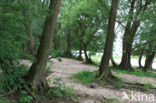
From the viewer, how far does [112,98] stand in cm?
494

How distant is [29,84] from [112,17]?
202 inches

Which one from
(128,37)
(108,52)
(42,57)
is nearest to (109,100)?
(42,57)

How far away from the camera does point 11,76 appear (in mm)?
3422

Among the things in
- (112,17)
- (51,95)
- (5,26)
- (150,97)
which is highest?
(112,17)

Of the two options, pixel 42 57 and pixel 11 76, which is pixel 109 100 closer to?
pixel 42 57

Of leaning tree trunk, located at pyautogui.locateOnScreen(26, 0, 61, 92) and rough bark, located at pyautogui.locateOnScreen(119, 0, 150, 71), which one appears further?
rough bark, located at pyautogui.locateOnScreen(119, 0, 150, 71)

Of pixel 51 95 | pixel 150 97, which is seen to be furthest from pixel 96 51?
pixel 51 95

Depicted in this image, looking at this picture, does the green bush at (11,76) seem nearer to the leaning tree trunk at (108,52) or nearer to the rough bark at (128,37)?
the leaning tree trunk at (108,52)

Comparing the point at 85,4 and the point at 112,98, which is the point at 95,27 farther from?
the point at 112,98

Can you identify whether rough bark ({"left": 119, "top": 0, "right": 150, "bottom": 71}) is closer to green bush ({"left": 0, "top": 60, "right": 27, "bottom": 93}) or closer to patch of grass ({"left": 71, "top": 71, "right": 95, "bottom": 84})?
patch of grass ({"left": 71, "top": 71, "right": 95, "bottom": 84})

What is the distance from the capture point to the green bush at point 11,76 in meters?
3.33

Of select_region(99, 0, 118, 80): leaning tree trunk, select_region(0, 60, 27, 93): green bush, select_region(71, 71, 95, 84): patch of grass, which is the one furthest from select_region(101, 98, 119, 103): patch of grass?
select_region(0, 60, 27, 93): green bush

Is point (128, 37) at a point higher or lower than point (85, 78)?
higher

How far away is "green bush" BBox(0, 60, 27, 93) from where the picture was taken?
333cm
